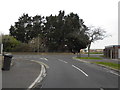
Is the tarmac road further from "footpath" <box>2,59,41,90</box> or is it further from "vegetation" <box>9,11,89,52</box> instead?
"vegetation" <box>9,11,89,52</box>

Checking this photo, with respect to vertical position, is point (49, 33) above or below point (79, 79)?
above

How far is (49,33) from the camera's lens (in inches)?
2557

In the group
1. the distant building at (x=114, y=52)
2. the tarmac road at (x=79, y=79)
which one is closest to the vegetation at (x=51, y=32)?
the distant building at (x=114, y=52)

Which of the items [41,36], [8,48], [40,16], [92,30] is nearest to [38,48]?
[41,36]

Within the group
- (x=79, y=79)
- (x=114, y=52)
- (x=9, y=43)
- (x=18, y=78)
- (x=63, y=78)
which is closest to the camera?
(x=18, y=78)

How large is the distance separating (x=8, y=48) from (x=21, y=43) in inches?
165

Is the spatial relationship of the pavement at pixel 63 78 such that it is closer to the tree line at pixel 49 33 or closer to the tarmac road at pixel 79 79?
the tarmac road at pixel 79 79

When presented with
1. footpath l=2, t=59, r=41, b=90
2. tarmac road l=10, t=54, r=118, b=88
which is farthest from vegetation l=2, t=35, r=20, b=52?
footpath l=2, t=59, r=41, b=90

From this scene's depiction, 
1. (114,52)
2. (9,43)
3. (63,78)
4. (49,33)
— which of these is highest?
(49,33)

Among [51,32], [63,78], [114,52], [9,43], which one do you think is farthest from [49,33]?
[63,78]

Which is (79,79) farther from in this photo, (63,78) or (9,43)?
(9,43)

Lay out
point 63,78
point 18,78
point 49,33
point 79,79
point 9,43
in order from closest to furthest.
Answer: point 18,78
point 79,79
point 63,78
point 9,43
point 49,33

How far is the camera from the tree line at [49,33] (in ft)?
209

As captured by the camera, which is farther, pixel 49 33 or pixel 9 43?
pixel 49 33
